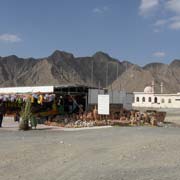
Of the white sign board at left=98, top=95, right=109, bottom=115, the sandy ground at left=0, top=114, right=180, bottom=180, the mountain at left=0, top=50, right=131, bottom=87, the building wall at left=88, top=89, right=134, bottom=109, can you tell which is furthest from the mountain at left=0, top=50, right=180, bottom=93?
the sandy ground at left=0, top=114, right=180, bottom=180

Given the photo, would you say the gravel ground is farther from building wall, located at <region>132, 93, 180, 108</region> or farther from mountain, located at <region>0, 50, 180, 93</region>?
mountain, located at <region>0, 50, 180, 93</region>

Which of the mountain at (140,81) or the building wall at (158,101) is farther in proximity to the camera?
the mountain at (140,81)

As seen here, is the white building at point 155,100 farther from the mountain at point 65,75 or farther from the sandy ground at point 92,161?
the sandy ground at point 92,161

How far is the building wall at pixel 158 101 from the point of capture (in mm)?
96562

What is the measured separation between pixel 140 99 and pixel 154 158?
93.7 m

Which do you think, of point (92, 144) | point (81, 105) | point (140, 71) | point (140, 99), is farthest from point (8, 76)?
point (92, 144)

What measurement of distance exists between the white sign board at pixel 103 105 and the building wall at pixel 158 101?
7204cm

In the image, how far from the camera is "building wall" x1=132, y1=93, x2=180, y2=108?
9656cm

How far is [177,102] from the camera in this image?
96.4m

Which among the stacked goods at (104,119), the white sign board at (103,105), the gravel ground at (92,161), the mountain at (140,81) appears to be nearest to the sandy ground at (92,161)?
the gravel ground at (92,161)

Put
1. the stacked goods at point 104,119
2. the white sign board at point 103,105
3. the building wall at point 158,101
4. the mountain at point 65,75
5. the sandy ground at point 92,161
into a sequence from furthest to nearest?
the mountain at point 65,75
the building wall at point 158,101
the white sign board at point 103,105
the stacked goods at point 104,119
the sandy ground at point 92,161

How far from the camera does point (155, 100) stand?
102312 millimetres

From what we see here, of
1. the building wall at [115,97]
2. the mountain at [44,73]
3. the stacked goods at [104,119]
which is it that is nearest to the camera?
the stacked goods at [104,119]

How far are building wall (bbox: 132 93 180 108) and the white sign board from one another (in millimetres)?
72038
